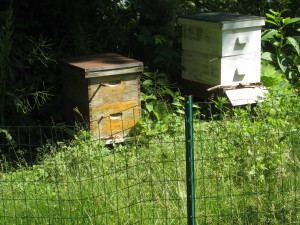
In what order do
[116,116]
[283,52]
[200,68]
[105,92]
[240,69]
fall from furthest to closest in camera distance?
[283,52] → [200,68] → [240,69] → [116,116] → [105,92]

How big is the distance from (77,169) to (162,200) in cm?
82

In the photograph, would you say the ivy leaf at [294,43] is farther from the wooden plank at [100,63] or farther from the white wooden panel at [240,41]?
the wooden plank at [100,63]

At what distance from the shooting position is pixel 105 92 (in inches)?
227

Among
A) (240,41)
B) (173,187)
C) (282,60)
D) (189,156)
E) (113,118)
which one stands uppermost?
(240,41)

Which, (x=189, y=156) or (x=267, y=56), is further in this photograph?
(x=267, y=56)

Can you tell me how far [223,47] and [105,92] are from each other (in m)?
1.34

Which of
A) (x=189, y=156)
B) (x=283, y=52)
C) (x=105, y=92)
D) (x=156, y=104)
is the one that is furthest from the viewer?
(x=283, y=52)

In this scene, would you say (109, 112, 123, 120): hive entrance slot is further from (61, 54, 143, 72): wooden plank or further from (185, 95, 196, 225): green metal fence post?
(185, 95, 196, 225): green metal fence post

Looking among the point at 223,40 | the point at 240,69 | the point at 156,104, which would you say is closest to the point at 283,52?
the point at 240,69

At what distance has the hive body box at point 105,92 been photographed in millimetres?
5715

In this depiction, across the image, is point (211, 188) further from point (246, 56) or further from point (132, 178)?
point (246, 56)

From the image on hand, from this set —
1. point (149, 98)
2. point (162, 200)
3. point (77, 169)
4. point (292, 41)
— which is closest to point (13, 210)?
point (77, 169)

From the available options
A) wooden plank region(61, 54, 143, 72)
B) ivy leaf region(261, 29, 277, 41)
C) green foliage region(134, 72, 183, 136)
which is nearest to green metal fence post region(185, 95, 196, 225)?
green foliage region(134, 72, 183, 136)

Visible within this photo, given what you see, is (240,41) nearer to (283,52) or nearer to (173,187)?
(283,52)
